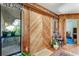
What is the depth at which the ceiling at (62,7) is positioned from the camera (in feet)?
5.64

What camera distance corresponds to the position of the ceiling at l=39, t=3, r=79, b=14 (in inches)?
67.7

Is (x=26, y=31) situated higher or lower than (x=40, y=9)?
lower

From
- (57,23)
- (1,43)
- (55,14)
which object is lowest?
(1,43)

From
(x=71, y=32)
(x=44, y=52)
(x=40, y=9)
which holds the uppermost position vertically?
(x=40, y=9)

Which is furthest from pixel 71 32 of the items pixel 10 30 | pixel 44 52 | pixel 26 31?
pixel 10 30

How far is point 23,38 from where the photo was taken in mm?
1716

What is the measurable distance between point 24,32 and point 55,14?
0.47m

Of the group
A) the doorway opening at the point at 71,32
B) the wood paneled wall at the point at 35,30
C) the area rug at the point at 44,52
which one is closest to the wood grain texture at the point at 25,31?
the wood paneled wall at the point at 35,30

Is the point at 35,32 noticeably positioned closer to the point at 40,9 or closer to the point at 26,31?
the point at 26,31

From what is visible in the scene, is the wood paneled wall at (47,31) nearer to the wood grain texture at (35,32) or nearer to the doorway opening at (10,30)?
the wood grain texture at (35,32)

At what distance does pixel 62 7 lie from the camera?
5.75 feet

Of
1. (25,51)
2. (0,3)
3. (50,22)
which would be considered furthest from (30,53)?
(0,3)

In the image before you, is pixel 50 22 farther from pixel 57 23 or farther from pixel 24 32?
pixel 24 32

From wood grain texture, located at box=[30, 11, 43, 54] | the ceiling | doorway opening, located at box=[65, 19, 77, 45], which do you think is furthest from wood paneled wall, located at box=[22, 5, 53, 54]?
doorway opening, located at box=[65, 19, 77, 45]
